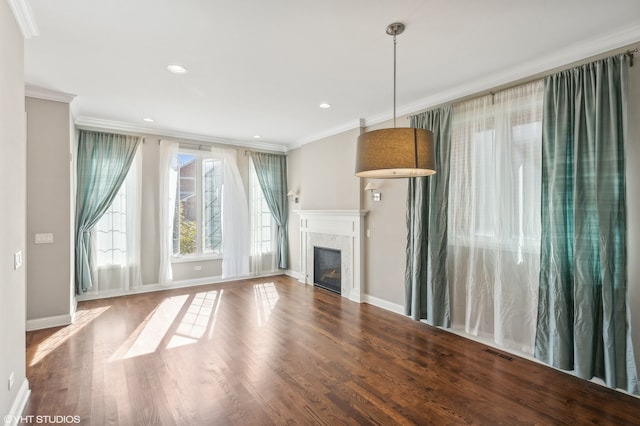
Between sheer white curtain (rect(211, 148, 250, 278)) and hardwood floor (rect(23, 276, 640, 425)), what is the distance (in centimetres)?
206

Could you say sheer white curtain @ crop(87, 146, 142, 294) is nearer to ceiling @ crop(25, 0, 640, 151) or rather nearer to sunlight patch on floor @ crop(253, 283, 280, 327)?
ceiling @ crop(25, 0, 640, 151)

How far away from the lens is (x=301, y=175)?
6633mm

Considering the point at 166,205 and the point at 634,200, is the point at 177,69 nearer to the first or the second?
the point at 166,205

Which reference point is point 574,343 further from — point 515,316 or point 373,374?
point 373,374

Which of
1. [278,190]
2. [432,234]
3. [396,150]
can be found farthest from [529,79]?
[278,190]

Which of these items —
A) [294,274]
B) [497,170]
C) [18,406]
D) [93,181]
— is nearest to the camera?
[18,406]

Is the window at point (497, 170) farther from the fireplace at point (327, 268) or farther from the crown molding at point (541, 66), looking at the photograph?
the fireplace at point (327, 268)

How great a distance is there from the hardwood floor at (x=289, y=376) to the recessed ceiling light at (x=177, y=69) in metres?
2.91

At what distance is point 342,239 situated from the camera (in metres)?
5.47

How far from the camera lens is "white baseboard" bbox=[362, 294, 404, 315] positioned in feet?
14.8

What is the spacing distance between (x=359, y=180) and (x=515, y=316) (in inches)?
111

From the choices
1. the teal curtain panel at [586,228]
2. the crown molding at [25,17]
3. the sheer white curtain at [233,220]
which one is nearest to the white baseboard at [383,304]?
the teal curtain panel at [586,228]

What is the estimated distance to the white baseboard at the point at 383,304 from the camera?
451 cm

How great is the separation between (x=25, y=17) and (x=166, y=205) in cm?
370
